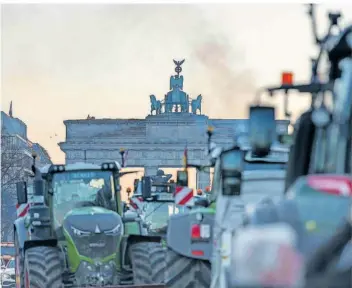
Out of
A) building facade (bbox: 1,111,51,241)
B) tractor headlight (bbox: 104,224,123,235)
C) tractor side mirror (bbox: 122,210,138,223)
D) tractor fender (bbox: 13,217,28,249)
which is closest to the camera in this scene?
tractor headlight (bbox: 104,224,123,235)

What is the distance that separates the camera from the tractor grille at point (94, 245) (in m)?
15.4

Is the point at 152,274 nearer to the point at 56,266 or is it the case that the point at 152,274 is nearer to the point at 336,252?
the point at 56,266

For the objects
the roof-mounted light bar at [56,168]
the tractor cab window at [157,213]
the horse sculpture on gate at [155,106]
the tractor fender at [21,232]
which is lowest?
the tractor cab window at [157,213]

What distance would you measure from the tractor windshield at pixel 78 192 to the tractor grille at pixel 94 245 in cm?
105

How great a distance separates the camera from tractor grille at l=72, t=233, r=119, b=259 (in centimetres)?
1540

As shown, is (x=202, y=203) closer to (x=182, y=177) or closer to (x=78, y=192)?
(x=182, y=177)

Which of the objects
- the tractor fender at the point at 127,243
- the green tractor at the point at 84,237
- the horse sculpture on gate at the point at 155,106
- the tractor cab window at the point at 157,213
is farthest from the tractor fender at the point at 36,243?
the horse sculpture on gate at the point at 155,106

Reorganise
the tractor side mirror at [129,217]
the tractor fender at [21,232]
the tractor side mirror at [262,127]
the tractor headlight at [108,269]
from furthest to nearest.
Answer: the tractor fender at [21,232] → the tractor side mirror at [129,217] → the tractor headlight at [108,269] → the tractor side mirror at [262,127]

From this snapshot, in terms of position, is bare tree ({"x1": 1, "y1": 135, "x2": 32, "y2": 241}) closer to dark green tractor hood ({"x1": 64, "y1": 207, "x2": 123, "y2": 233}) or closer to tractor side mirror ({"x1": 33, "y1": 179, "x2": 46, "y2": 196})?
tractor side mirror ({"x1": 33, "y1": 179, "x2": 46, "y2": 196})

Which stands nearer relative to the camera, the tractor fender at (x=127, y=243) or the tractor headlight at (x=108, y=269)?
the tractor headlight at (x=108, y=269)

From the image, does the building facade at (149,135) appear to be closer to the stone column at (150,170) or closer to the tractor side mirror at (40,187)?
the stone column at (150,170)

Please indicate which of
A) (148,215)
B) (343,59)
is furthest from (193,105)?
(343,59)

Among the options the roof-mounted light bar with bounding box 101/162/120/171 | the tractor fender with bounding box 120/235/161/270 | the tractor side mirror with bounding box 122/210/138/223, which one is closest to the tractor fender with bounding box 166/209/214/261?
the tractor fender with bounding box 120/235/161/270

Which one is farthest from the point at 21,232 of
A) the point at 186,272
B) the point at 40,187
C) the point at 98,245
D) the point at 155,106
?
the point at 155,106
